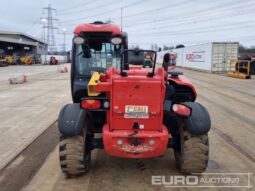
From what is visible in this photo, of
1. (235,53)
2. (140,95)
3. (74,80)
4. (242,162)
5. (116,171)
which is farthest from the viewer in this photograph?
(235,53)

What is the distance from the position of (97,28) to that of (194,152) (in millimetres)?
2966

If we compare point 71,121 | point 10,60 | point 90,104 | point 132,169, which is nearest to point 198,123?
point 132,169

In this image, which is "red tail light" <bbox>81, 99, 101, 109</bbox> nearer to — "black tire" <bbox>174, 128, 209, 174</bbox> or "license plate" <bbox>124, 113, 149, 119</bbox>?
"license plate" <bbox>124, 113, 149, 119</bbox>

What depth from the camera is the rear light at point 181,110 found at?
5.06 metres

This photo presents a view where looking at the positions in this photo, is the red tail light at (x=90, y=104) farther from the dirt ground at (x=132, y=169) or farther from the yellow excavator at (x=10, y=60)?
the yellow excavator at (x=10, y=60)

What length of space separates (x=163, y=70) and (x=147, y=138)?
97 centimetres

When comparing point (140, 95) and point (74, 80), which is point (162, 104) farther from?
point (74, 80)

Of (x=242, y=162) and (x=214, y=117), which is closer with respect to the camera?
(x=242, y=162)

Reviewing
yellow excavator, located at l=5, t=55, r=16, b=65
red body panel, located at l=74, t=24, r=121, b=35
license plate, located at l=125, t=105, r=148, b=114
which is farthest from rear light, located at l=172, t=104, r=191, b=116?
yellow excavator, located at l=5, t=55, r=16, b=65

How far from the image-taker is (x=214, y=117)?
10.4 metres

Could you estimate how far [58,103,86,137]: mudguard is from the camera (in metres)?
5.06

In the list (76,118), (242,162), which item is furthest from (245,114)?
(76,118)

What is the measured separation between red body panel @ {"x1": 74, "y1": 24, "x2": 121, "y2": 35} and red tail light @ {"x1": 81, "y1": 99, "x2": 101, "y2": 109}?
1990 millimetres

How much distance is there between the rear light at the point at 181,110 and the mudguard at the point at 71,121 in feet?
4.23
